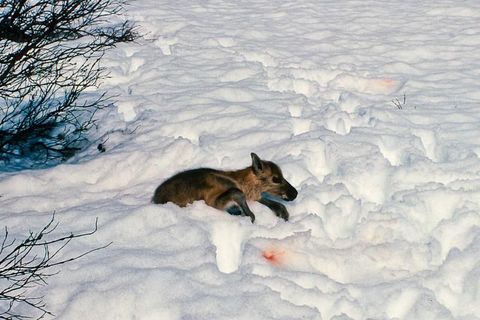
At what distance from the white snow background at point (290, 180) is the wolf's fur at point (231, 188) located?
0.13 metres

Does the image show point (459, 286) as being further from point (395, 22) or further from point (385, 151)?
point (395, 22)

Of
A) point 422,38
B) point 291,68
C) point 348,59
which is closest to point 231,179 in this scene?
point 291,68

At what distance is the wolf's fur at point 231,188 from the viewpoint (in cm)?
556

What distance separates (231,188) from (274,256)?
981 mm

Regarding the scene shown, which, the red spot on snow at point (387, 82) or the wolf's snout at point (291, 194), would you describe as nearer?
the wolf's snout at point (291, 194)

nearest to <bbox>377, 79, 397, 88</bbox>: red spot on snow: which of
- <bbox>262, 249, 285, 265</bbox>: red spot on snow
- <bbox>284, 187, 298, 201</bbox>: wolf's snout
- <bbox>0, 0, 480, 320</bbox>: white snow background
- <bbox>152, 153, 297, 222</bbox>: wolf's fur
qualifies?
<bbox>0, 0, 480, 320</bbox>: white snow background

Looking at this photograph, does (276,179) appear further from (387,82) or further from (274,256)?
(387,82)

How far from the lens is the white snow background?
4.38 meters

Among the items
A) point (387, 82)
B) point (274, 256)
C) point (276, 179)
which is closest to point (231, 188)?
point (276, 179)

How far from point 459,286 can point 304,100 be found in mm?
5081

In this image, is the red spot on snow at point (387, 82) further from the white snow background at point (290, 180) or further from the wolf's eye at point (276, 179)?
the wolf's eye at point (276, 179)

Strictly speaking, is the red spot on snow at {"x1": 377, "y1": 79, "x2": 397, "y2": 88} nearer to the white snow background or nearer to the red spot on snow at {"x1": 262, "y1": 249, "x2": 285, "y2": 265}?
the white snow background

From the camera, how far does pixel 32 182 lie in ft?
21.8

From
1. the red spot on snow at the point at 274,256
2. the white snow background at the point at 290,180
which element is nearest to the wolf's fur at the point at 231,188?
the white snow background at the point at 290,180
